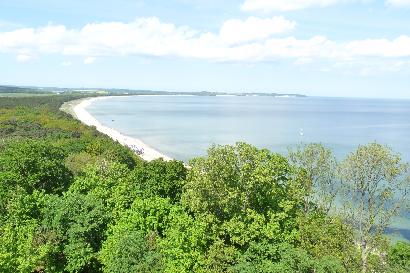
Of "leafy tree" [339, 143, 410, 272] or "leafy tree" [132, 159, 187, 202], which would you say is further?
"leafy tree" [132, 159, 187, 202]

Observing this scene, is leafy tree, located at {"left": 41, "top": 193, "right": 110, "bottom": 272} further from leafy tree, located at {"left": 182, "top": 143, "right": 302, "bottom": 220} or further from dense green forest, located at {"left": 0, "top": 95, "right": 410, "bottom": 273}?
leafy tree, located at {"left": 182, "top": 143, "right": 302, "bottom": 220}

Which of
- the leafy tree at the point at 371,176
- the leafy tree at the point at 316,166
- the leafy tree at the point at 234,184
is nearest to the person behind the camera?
the leafy tree at the point at 234,184

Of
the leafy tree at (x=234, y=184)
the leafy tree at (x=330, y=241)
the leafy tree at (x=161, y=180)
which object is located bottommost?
the leafy tree at (x=330, y=241)

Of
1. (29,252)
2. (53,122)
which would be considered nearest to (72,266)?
(29,252)

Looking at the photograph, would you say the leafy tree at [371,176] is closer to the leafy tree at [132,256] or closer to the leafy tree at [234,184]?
the leafy tree at [234,184]

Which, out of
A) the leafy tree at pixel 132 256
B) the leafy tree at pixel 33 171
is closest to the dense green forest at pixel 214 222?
the leafy tree at pixel 132 256

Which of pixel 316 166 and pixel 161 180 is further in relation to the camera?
pixel 161 180

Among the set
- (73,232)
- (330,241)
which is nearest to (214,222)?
(330,241)

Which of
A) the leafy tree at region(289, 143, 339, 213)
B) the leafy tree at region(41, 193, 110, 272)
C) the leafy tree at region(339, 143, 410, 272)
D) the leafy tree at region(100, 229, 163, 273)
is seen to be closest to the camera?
the leafy tree at region(100, 229, 163, 273)

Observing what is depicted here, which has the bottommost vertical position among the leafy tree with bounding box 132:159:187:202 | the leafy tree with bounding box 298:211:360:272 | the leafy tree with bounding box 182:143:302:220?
the leafy tree with bounding box 298:211:360:272

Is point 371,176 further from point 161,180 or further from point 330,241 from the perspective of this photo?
point 161,180

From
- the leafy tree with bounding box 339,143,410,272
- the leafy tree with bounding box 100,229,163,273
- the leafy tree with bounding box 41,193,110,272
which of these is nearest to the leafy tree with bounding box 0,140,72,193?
the leafy tree with bounding box 41,193,110,272
